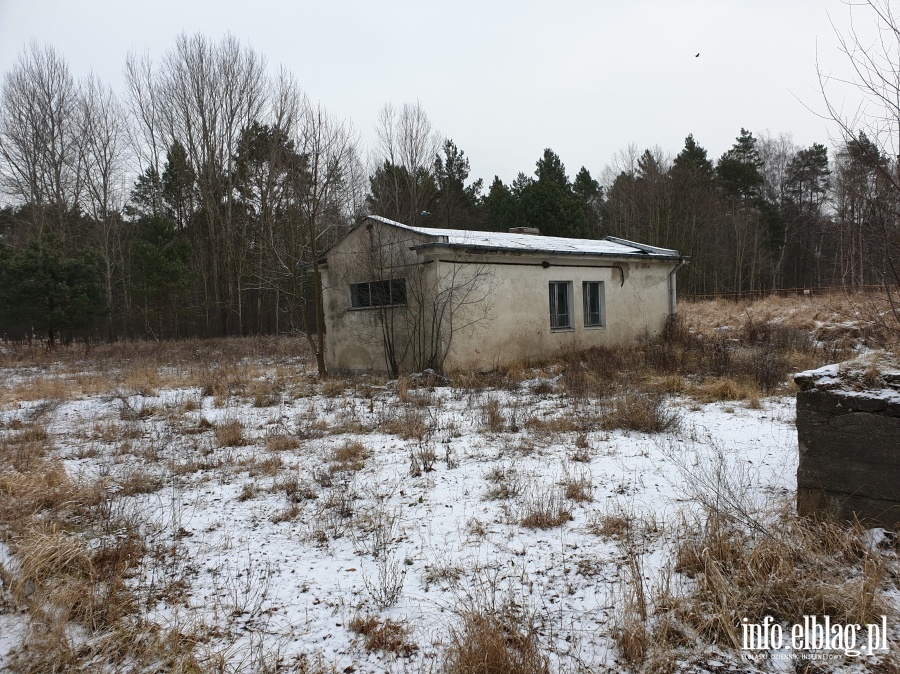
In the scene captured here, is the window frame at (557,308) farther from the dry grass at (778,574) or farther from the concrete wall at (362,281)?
the dry grass at (778,574)

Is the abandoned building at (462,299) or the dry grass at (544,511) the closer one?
the dry grass at (544,511)

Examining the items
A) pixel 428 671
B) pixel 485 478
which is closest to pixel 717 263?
pixel 485 478

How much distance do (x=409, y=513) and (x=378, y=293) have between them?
29.9 feet

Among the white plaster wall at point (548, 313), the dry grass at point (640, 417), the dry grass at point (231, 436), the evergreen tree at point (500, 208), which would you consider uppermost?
the evergreen tree at point (500, 208)

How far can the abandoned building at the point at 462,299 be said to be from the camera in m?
12.2

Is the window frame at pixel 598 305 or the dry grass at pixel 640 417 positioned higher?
the window frame at pixel 598 305

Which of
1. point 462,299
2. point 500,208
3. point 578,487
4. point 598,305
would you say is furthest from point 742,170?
point 578,487

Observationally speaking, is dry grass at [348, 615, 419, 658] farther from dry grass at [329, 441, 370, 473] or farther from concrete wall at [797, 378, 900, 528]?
concrete wall at [797, 378, 900, 528]

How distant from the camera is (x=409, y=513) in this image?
4.65 meters

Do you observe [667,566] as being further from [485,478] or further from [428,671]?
[485,478]

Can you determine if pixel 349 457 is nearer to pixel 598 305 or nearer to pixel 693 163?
pixel 598 305

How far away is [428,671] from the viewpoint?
2652 millimetres

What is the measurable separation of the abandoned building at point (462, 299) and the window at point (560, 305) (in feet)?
0.09

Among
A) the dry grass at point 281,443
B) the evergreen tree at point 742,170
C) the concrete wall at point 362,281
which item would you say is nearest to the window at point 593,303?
the concrete wall at point 362,281
